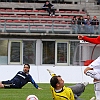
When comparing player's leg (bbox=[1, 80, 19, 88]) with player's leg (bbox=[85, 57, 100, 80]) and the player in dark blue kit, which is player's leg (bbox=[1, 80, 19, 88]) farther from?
player's leg (bbox=[85, 57, 100, 80])

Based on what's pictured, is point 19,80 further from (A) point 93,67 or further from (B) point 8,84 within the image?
(A) point 93,67

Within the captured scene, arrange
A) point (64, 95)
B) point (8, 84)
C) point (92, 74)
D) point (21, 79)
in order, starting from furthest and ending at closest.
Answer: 1. point (8, 84)
2. point (21, 79)
3. point (64, 95)
4. point (92, 74)

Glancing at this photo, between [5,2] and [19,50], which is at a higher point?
[5,2]

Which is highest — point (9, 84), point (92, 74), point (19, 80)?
point (92, 74)

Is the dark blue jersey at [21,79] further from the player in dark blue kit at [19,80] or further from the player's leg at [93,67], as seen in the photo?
the player's leg at [93,67]

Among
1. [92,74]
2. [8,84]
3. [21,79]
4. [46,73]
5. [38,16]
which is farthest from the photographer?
[38,16]

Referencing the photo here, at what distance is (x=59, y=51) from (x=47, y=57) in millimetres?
1302

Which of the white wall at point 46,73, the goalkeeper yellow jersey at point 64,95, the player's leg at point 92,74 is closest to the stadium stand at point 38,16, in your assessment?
the white wall at point 46,73

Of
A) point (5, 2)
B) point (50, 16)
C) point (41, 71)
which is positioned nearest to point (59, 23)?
point (50, 16)

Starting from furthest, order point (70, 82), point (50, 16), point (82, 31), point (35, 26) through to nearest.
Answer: point (50, 16) → point (35, 26) → point (82, 31) → point (70, 82)

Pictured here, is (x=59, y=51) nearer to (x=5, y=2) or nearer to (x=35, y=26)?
(x=35, y=26)

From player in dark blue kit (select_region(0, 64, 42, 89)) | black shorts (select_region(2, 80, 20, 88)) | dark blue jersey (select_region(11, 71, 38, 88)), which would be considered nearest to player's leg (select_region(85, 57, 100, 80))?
player in dark blue kit (select_region(0, 64, 42, 89))

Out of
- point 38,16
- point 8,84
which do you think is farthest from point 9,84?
point 38,16

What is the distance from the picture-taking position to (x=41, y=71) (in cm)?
2270
